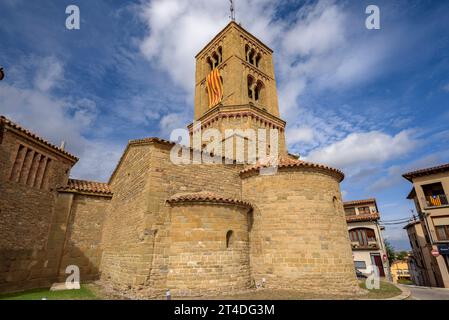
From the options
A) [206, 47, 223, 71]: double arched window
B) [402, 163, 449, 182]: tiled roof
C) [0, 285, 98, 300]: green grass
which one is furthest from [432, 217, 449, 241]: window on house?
[0, 285, 98, 300]: green grass

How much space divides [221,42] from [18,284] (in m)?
20.9

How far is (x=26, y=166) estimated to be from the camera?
36.9ft

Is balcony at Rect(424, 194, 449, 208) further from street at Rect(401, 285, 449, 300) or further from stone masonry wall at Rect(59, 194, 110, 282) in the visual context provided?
stone masonry wall at Rect(59, 194, 110, 282)

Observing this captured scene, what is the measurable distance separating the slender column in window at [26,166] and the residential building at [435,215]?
25614 millimetres

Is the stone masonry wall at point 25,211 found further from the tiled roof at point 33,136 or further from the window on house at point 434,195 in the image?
the window on house at point 434,195

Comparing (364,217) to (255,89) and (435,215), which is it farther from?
(255,89)

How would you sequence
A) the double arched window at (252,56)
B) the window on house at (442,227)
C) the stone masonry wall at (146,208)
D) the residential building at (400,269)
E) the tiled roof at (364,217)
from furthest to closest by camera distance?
the residential building at (400,269)
the tiled roof at (364,217)
the double arched window at (252,56)
the window on house at (442,227)
the stone masonry wall at (146,208)

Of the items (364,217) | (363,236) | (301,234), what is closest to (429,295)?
(301,234)

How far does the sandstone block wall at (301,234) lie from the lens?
1005 centimetres


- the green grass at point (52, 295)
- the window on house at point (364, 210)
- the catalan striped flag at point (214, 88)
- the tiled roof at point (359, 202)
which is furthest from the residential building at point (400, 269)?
the green grass at point (52, 295)

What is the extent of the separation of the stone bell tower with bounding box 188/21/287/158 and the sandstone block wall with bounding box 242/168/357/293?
6.73 m

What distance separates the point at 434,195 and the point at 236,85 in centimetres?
1790

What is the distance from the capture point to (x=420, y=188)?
64.6 ft
